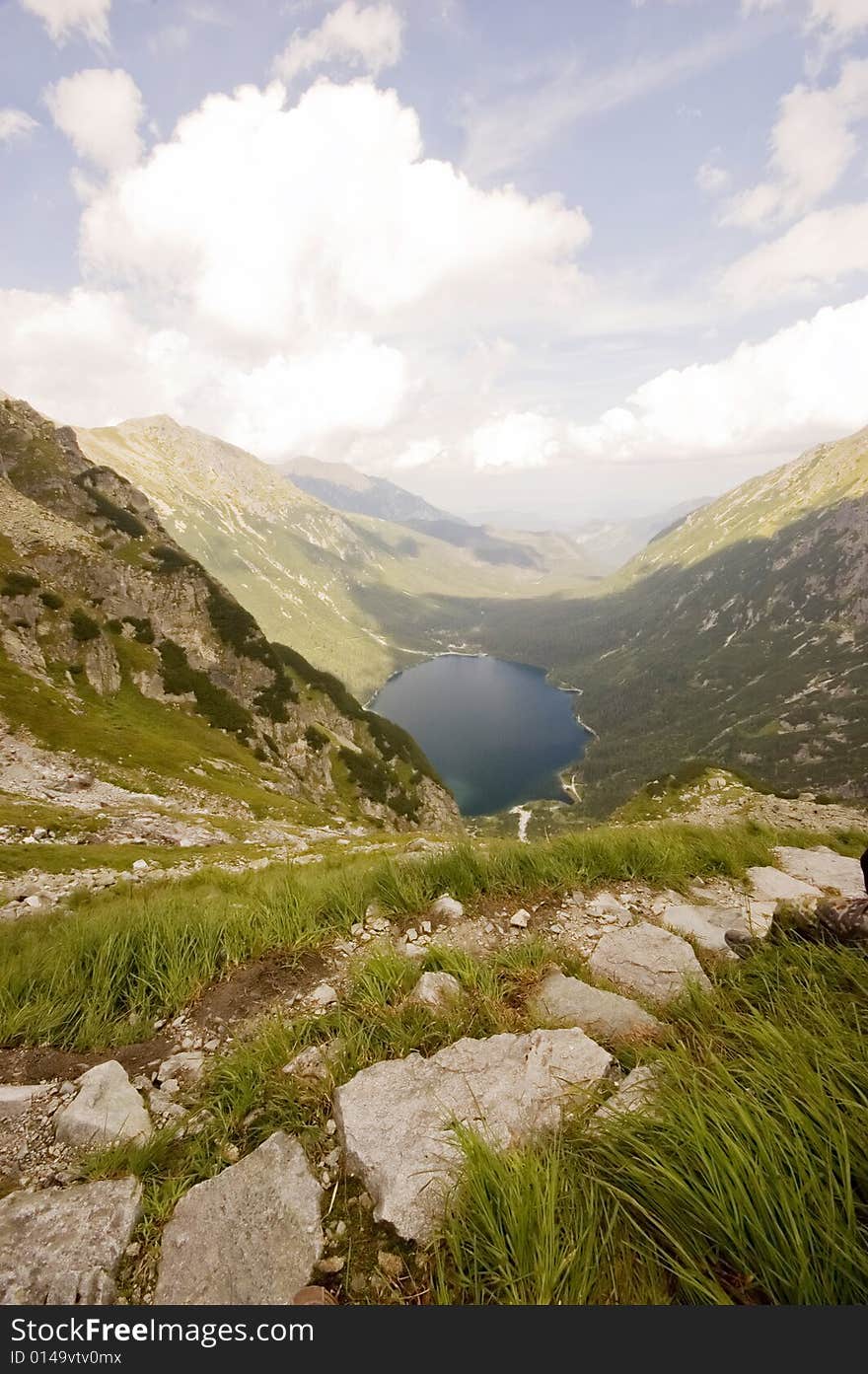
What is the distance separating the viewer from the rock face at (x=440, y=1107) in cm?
306

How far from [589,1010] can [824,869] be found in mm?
6863

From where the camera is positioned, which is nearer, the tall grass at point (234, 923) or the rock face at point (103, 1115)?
the rock face at point (103, 1115)

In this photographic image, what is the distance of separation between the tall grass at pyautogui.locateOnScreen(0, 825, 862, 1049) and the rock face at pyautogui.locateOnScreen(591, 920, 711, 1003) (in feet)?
4.64

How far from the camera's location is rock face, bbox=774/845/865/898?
8.30m

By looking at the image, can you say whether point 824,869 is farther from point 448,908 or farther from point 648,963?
point 448,908

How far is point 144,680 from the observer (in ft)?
233

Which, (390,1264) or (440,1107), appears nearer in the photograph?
(390,1264)

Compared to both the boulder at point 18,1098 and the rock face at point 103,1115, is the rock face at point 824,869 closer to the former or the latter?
the rock face at point 103,1115

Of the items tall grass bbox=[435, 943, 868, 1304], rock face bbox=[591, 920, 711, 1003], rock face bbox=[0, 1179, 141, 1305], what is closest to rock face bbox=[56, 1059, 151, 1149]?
rock face bbox=[0, 1179, 141, 1305]

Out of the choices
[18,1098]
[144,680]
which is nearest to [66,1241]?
[18,1098]

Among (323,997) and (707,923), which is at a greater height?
(323,997)

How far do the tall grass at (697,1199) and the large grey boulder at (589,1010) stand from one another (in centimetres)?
102

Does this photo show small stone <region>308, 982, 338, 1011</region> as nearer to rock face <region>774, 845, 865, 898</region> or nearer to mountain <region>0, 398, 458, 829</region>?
rock face <region>774, 845, 865, 898</region>

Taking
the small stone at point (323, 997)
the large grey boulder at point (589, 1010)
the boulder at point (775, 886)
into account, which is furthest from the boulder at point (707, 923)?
the small stone at point (323, 997)
